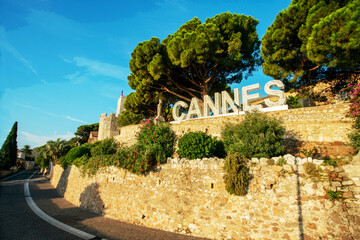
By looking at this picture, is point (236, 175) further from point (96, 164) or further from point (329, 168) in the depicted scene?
point (96, 164)

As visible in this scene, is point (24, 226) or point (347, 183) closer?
point (347, 183)

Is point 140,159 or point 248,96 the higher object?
point 248,96

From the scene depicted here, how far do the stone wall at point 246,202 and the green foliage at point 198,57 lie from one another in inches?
456

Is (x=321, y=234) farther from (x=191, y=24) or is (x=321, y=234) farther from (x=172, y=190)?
(x=191, y=24)

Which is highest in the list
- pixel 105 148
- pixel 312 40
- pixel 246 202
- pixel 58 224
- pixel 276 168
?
pixel 312 40

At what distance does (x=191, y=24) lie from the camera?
59.8 ft

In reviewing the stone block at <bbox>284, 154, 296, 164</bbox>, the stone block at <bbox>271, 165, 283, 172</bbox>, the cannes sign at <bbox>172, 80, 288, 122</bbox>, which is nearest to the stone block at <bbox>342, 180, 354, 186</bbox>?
the stone block at <bbox>284, 154, 296, 164</bbox>

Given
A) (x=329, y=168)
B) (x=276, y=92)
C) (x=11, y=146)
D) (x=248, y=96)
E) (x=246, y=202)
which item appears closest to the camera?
(x=329, y=168)

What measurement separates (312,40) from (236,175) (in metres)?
11.1

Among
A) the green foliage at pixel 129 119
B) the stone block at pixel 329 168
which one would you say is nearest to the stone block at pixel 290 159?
the stone block at pixel 329 168

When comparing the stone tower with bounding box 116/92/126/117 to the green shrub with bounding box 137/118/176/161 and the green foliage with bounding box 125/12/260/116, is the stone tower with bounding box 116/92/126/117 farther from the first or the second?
the green shrub with bounding box 137/118/176/161

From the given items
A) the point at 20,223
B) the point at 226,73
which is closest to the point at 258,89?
the point at 226,73

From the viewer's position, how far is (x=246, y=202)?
20.2 feet

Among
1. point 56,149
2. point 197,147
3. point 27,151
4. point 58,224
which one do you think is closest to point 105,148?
point 58,224
